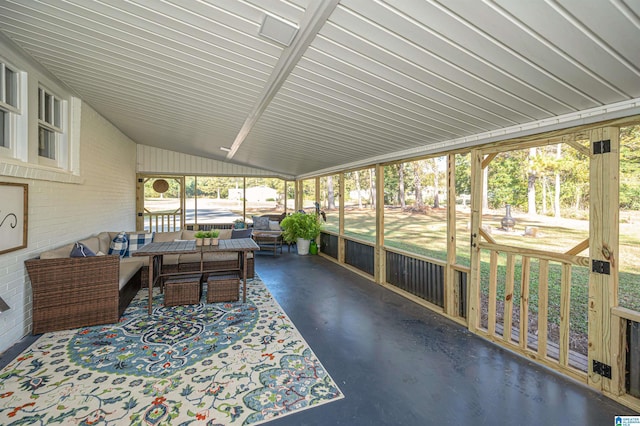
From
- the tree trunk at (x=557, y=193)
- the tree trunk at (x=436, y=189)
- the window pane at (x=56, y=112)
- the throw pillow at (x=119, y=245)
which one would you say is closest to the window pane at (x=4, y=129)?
the window pane at (x=56, y=112)

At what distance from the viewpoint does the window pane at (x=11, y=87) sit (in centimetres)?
277

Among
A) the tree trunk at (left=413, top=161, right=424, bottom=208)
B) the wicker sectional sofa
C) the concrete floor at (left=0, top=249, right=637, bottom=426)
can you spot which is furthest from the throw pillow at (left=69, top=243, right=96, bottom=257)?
the tree trunk at (left=413, top=161, right=424, bottom=208)

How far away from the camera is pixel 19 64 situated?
111 inches

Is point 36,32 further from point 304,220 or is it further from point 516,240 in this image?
point 304,220

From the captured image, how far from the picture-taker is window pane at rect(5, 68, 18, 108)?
2768 millimetres

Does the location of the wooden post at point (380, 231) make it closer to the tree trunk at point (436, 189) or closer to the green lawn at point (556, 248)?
the green lawn at point (556, 248)

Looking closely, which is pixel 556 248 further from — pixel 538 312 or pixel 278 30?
pixel 278 30

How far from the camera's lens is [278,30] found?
1.77 m

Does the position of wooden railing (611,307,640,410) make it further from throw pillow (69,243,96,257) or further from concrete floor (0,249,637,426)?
throw pillow (69,243,96,257)

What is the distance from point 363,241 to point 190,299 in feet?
10.7

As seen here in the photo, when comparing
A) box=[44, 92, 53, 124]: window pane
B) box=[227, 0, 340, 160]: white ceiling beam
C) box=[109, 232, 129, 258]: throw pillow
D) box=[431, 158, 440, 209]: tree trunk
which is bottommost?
box=[109, 232, 129, 258]: throw pillow

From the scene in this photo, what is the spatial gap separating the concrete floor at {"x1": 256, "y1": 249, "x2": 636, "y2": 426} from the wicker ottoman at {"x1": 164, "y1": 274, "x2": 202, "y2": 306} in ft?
4.02

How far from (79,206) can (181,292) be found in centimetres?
207

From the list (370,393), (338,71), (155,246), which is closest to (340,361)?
(370,393)
